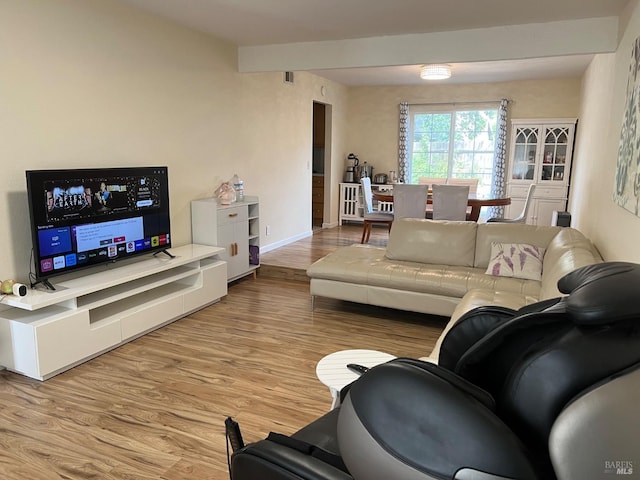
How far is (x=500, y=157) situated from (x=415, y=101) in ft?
5.78

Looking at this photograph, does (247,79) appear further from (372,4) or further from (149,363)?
(149,363)

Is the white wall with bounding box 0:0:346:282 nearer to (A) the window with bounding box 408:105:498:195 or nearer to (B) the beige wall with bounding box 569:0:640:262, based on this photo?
(A) the window with bounding box 408:105:498:195

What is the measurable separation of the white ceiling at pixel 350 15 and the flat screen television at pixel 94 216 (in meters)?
1.39

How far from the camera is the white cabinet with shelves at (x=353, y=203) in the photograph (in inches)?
325

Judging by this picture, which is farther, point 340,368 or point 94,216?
point 94,216

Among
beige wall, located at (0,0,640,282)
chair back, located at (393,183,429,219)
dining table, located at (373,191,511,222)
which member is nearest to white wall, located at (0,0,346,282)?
beige wall, located at (0,0,640,282)

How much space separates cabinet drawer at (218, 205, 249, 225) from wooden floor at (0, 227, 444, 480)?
890 millimetres

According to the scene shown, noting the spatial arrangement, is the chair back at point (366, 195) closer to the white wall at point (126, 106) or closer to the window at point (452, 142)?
the white wall at point (126, 106)

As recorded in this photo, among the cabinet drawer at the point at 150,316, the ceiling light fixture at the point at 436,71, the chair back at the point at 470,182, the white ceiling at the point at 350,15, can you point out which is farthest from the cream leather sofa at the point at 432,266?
the chair back at the point at 470,182

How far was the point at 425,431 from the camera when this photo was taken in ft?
2.44

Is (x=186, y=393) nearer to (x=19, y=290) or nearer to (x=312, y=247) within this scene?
(x=19, y=290)

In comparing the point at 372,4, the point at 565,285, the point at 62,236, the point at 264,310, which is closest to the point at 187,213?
the point at 264,310

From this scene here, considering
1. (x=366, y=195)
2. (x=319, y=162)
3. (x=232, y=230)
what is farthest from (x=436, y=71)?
(x=232, y=230)

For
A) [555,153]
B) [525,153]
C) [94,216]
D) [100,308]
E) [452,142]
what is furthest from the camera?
[452,142]
